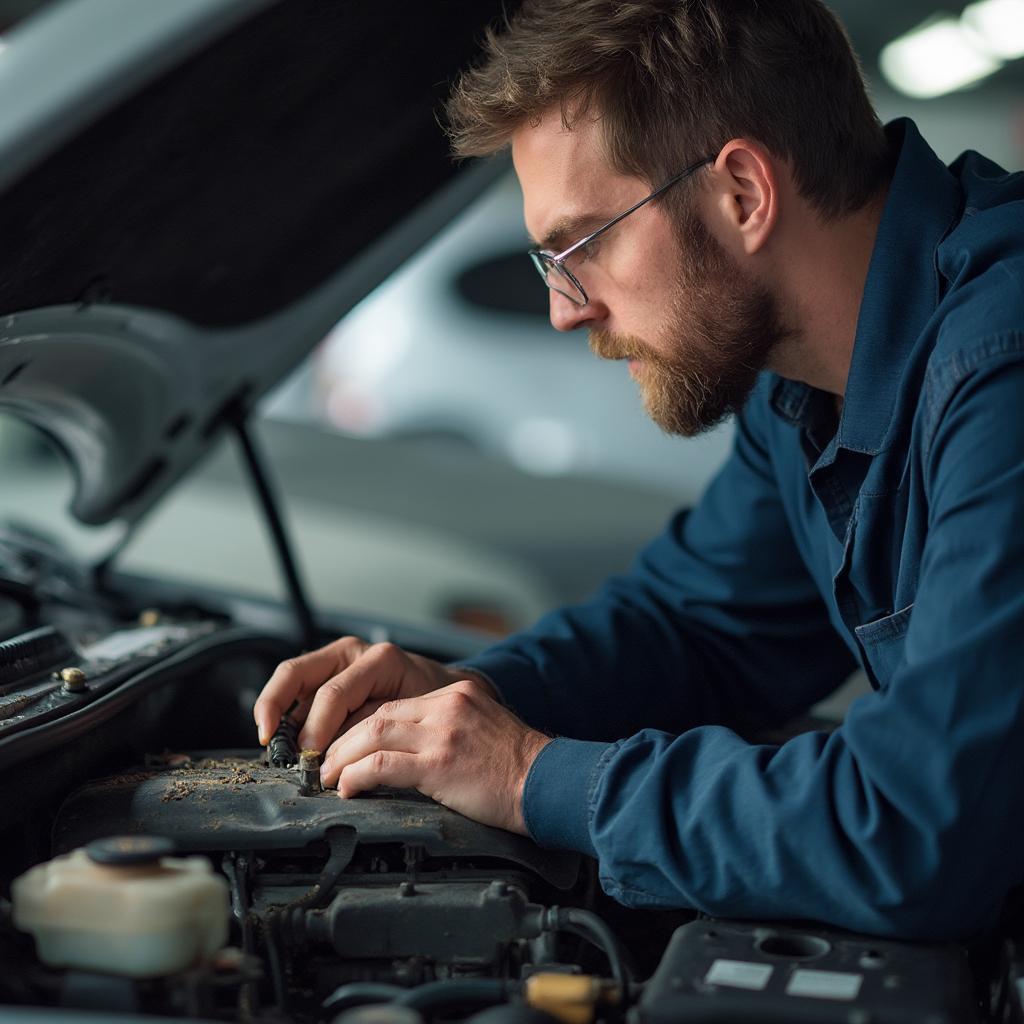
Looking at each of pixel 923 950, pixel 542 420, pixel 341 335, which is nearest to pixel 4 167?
pixel 923 950

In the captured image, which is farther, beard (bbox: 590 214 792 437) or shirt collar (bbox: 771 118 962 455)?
beard (bbox: 590 214 792 437)

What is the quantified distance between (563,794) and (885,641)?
16.3 inches

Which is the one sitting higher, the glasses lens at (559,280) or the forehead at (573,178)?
the forehead at (573,178)

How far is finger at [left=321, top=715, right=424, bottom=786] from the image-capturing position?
1.34 metres

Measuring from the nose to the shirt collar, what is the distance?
0.32 metres

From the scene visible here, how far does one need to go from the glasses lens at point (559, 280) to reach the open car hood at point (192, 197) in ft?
1.11

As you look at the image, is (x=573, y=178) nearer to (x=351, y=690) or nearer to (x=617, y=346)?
(x=617, y=346)

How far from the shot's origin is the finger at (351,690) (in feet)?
4.83

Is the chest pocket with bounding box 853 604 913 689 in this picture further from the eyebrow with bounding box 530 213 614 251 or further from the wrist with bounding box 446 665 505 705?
the eyebrow with bounding box 530 213 614 251

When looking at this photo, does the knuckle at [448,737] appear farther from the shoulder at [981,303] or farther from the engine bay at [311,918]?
the shoulder at [981,303]

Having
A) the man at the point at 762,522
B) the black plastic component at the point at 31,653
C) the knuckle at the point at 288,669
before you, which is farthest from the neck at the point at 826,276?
the black plastic component at the point at 31,653

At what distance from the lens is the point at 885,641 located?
1.43m

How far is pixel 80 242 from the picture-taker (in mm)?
1514

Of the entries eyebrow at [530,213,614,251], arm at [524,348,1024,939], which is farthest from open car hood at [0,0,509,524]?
arm at [524,348,1024,939]
